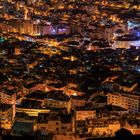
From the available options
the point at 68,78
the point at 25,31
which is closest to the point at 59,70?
the point at 68,78

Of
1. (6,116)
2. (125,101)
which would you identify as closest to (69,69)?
(125,101)

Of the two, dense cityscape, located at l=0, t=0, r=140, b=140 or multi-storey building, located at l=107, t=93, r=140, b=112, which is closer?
dense cityscape, located at l=0, t=0, r=140, b=140

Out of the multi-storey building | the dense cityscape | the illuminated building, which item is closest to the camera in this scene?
the dense cityscape

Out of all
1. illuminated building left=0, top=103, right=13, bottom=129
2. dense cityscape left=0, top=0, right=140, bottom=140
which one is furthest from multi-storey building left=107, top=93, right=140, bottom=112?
illuminated building left=0, top=103, right=13, bottom=129

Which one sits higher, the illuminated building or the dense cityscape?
the illuminated building

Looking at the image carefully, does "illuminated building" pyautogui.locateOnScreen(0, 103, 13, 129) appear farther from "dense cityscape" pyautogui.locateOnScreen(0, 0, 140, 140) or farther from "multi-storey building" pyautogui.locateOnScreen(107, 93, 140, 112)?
"multi-storey building" pyautogui.locateOnScreen(107, 93, 140, 112)

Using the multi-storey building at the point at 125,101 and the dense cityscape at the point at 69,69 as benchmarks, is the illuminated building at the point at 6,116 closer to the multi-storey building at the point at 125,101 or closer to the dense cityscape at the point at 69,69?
the dense cityscape at the point at 69,69

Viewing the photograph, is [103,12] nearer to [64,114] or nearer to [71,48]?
[71,48]

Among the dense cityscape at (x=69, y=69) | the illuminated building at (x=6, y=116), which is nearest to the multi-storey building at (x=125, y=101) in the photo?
the dense cityscape at (x=69, y=69)

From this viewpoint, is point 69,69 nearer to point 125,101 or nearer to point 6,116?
point 125,101
